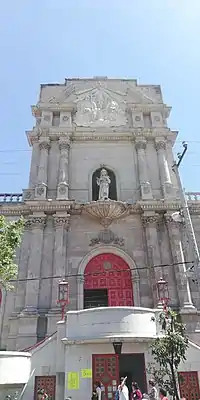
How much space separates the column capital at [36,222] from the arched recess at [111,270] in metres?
2.75

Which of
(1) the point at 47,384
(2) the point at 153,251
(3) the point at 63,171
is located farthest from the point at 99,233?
(1) the point at 47,384

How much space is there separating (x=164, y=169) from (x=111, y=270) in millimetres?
6821

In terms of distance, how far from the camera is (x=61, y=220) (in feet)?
55.4

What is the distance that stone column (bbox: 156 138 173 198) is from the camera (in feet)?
60.4

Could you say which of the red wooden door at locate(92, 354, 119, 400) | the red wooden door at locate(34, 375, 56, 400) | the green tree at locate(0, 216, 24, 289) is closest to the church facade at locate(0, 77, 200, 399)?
the red wooden door at locate(92, 354, 119, 400)

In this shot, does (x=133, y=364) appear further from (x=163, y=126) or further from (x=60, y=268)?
(x=163, y=126)

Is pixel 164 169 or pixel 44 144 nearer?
pixel 164 169

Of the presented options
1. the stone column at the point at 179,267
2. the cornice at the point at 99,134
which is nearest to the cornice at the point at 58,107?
the cornice at the point at 99,134

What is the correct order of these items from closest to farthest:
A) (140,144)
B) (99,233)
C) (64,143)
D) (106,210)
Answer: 1. (106,210)
2. (99,233)
3. (64,143)
4. (140,144)

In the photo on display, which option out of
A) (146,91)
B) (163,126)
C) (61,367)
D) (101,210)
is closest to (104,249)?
(101,210)

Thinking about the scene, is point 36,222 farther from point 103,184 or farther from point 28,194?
point 103,184

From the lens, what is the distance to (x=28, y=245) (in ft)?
54.7

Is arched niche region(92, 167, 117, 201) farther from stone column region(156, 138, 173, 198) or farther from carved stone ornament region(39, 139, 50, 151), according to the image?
carved stone ornament region(39, 139, 50, 151)

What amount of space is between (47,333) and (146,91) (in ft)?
56.6
